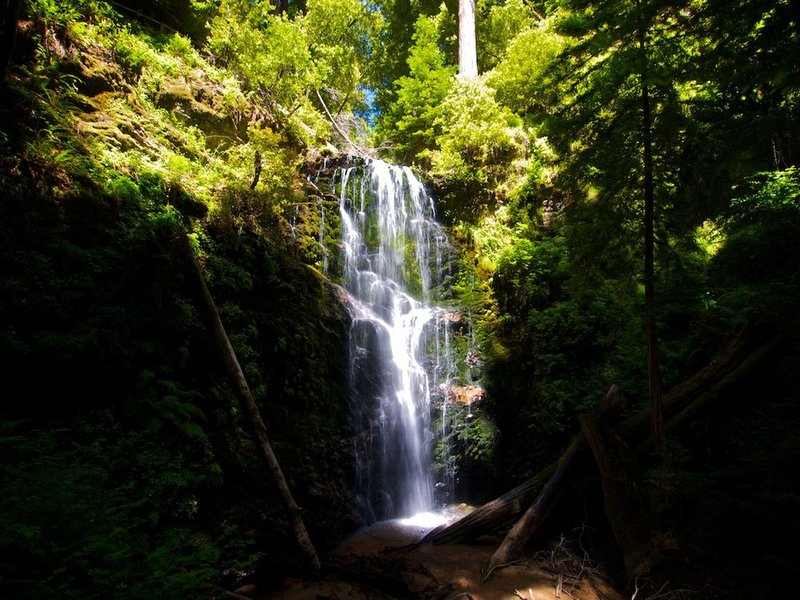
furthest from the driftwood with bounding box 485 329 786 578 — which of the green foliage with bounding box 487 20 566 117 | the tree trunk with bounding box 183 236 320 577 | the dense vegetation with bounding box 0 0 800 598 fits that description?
the green foliage with bounding box 487 20 566 117

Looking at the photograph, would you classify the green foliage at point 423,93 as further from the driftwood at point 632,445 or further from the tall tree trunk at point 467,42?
the driftwood at point 632,445

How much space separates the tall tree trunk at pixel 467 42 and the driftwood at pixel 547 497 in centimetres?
1247

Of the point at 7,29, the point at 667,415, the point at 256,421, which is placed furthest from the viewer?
the point at 667,415

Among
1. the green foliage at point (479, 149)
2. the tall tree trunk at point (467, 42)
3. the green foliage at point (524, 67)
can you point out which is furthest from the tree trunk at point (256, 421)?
the tall tree trunk at point (467, 42)

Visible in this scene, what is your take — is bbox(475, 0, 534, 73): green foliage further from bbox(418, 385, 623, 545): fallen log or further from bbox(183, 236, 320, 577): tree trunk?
bbox(183, 236, 320, 577): tree trunk

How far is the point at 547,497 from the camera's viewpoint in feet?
17.4

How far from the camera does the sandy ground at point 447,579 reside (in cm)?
423

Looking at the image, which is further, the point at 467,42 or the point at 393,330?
the point at 467,42

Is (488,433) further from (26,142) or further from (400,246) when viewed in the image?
(26,142)

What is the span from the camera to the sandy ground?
4.23 meters

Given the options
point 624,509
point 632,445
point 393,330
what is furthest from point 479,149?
point 624,509

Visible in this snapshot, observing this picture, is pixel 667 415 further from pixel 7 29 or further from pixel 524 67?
pixel 524 67

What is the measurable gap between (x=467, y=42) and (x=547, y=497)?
15686 mm

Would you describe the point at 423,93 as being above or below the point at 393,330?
above
